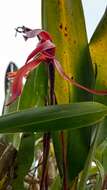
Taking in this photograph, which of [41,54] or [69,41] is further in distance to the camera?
[69,41]

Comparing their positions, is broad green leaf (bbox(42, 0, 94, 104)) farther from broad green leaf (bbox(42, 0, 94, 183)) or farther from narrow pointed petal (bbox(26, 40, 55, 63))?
narrow pointed petal (bbox(26, 40, 55, 63))

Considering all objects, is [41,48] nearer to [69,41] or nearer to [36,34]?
[36,34]

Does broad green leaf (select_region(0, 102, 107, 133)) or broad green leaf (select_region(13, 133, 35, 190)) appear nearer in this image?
broad green leaf (select_region(0, 102, 107, 133))

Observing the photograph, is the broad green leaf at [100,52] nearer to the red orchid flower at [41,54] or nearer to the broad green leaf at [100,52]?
the broad green leaf at [100,52]

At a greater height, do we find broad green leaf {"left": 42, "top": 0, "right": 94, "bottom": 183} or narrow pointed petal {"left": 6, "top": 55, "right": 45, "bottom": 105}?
broad green leaf {"left": 42, "top": 0, "right": 94, "bottom": 183}

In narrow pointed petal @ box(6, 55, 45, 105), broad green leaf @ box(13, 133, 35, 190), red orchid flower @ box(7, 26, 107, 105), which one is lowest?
broad green leaf @ box(13, 133, 35, 190)

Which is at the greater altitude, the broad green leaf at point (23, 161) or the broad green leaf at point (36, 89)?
the broad green leaf at point (36, 89)

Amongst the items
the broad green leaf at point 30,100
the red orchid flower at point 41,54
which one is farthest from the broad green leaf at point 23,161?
the red orchid flower at point 41,54

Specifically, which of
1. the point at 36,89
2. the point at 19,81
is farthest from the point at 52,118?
the point at 36,89

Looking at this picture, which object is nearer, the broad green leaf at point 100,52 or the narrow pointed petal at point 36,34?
the narrow pointed petal at point 36,34

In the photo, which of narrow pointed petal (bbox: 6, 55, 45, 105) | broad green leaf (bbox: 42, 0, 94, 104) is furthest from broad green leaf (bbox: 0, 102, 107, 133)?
broad green leaf (bbox: 42, 0, 94, 104)
